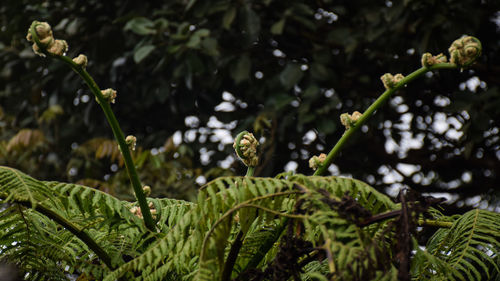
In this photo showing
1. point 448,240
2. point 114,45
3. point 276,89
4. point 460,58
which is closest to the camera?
point 460,58

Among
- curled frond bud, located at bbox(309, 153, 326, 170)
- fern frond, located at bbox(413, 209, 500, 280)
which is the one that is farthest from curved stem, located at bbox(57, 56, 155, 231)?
fern frond, located at bbox(413, 209, 500, 280)

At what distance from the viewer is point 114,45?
286 centimetres

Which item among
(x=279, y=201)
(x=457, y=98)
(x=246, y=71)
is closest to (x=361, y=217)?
(x=279, y=201)

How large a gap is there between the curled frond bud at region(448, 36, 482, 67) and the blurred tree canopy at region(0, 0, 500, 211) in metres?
1.61

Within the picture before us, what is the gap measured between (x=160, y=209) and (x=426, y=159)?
2.13m

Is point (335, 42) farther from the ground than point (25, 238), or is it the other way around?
point (25, 238)

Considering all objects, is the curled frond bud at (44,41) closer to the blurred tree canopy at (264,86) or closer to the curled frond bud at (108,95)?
the curled frond bud at (108,95)

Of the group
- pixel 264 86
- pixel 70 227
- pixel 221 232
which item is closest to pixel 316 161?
pixel 221 232

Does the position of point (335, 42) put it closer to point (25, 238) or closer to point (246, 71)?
point (246, 71)

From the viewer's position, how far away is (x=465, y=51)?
70 centimetres

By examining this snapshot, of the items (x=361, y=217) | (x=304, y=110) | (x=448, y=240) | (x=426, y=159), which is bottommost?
(x=426, y=159)

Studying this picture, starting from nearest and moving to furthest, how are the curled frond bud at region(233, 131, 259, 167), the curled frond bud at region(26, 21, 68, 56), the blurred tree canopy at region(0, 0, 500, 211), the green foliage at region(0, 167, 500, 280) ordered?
1. the green foliage at region(0, 167, 500, 280)
2. the curled frond bud at region(26, 21, 68, 56)
3. the curled frond bud at region(233, 131, 259, 167)
4. the blurred tree canopy at region(0, 0, 500, 211)

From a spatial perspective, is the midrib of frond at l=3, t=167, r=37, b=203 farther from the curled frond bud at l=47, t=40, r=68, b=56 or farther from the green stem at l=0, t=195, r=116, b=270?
the curled frond bud at l=47, t=40, r=68, b=56

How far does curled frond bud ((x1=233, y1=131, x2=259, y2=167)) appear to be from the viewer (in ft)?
2.54
